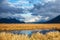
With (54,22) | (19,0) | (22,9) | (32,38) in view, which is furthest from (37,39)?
(19,0)

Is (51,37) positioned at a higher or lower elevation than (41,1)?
lower

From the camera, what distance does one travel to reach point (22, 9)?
253 cm

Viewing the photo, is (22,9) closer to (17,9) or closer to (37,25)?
(17,9)

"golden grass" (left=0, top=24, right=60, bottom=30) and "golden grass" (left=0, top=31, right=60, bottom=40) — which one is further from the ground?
"golden grass" (left=0, top=24, right=60, bottom=30)

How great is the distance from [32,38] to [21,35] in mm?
202

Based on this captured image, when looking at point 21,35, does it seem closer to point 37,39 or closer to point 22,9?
point 37,39

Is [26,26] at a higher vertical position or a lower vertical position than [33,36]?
higher

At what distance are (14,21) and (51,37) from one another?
715 mm

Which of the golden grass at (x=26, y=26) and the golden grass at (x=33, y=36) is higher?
the golden grass at (x=26, y=26)

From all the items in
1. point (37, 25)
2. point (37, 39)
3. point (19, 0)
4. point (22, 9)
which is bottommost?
point (37, 39)

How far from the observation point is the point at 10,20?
249 centimetres

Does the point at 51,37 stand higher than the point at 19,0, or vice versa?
the point at 19,0

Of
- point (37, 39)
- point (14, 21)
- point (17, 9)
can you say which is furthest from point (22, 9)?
point (37, 39)

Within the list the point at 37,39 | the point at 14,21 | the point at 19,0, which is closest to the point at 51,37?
the point at 37,39
